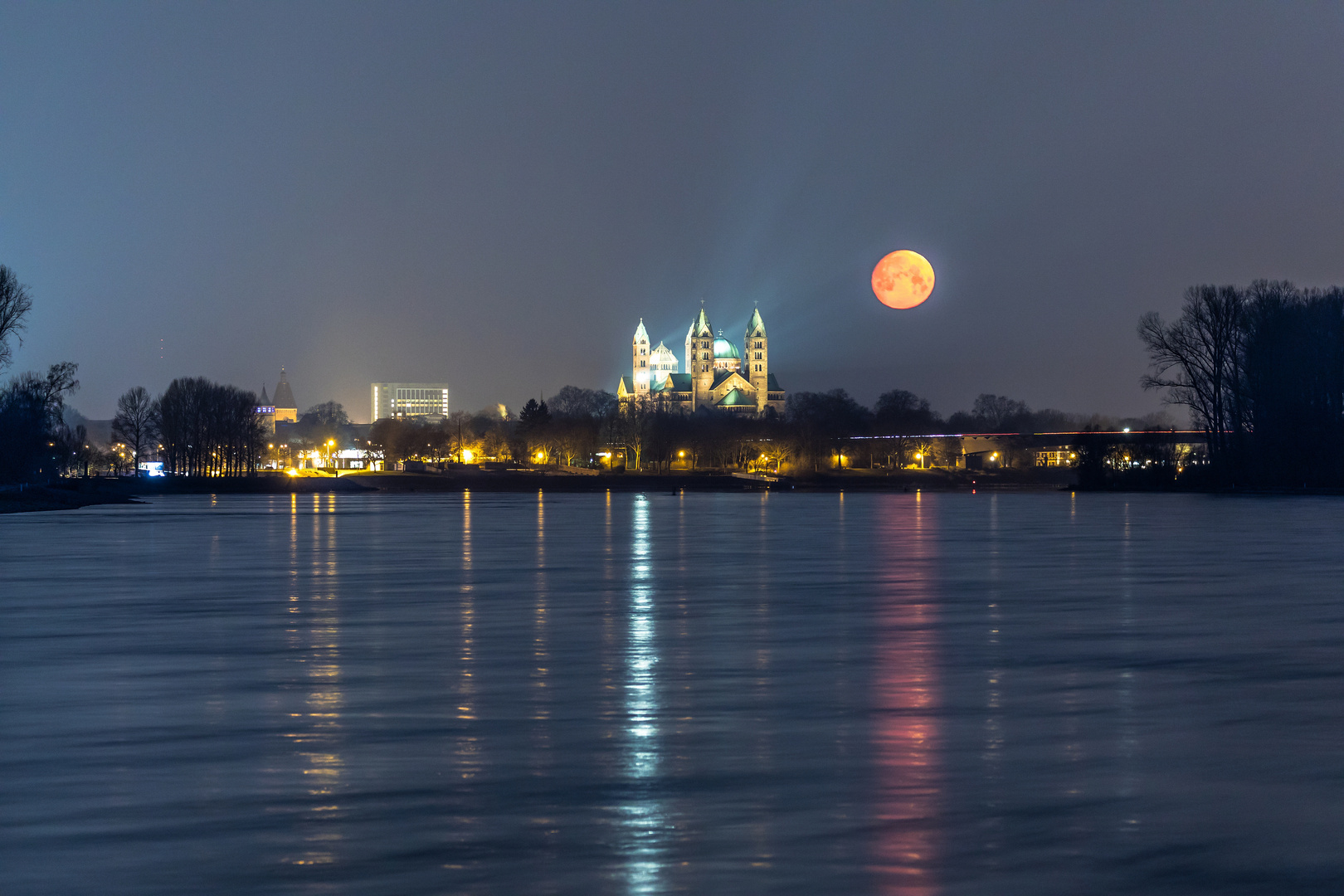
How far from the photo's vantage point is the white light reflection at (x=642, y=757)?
8.61m

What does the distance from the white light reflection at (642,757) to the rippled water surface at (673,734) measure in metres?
0.05

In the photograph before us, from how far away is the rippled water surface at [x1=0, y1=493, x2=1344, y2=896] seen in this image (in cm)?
869

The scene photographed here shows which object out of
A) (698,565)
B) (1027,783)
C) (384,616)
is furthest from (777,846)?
(698,565)

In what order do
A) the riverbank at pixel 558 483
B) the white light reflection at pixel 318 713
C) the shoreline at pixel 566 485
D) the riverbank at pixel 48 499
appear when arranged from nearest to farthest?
the white light reflection at pixel 318 713 → the riverbank at pixel 48 499 → the shoreline at pixel 566 485 → the riverbank at pixel 558 483

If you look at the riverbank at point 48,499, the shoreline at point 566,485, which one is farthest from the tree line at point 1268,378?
the riverbank at point 48,499

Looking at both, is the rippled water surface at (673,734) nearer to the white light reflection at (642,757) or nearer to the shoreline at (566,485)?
the white light reflection at (642,757)

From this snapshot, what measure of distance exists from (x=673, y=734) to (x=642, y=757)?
1119mm

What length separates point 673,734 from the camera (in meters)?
13.0

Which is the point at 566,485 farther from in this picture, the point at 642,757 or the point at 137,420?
the point at 642,757

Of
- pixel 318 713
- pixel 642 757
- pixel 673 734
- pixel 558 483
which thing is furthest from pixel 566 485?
pixel 642 757

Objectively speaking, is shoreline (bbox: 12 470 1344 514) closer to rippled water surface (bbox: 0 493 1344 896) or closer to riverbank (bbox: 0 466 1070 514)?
riverbank (bbox: 0 466 1070 514)

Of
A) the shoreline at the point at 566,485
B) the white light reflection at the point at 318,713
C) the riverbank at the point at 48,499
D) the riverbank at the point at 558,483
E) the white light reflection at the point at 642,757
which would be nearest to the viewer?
the white light reflection at the point at 642,757

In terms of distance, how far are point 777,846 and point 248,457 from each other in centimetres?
16122

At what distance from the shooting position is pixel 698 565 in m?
35.7
